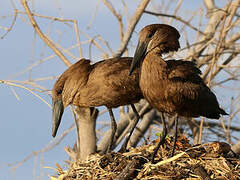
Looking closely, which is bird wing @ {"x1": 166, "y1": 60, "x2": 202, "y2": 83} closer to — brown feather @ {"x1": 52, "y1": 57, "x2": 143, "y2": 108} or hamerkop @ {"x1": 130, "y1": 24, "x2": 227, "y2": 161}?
hamerkop @ {"x1": 130, "y1": 24, "x2": 227, "y2": 161}

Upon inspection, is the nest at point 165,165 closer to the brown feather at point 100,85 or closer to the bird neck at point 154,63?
the brown feather at point 100,85

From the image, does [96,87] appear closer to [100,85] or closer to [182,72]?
[100,85]

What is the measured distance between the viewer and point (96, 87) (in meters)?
5.44

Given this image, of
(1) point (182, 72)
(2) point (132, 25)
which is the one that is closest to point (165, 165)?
(1) point (182, 72)

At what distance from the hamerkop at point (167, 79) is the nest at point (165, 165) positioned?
0.22m

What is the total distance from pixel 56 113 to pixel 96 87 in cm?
62

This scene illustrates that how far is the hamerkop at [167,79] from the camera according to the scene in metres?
4.58

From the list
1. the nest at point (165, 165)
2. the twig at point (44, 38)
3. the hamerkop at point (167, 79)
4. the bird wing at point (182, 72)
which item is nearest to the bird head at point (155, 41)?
the hamerkop at point (167, 79)

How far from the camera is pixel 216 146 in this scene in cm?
474

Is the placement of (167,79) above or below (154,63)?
below

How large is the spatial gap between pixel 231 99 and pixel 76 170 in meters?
4.00

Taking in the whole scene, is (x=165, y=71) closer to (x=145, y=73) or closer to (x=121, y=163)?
(x=145, y=73)

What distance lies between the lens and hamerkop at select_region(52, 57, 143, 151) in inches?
212

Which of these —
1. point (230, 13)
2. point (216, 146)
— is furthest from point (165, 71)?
point (230, 13)
